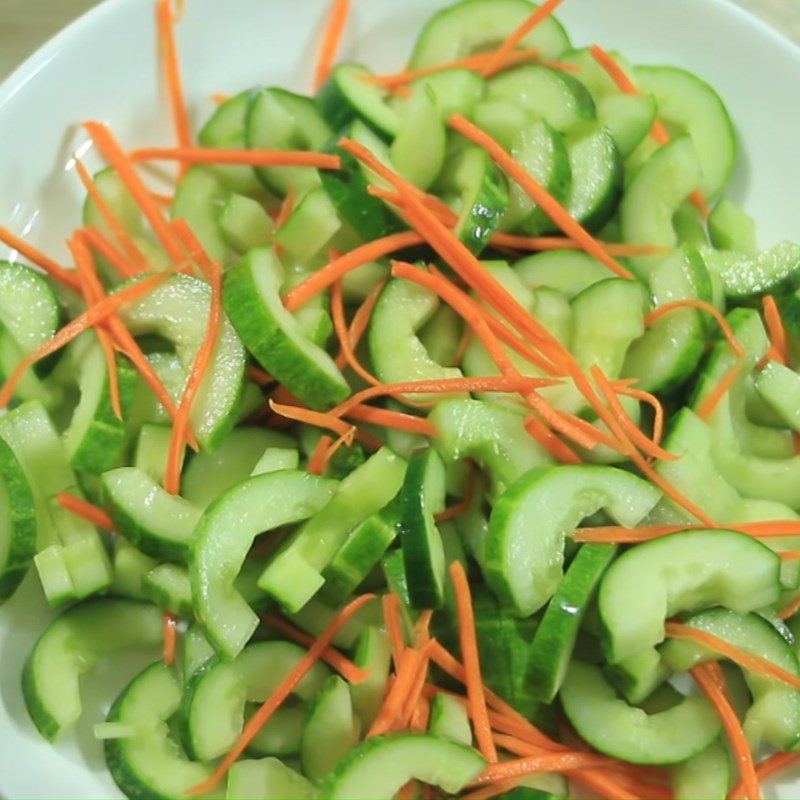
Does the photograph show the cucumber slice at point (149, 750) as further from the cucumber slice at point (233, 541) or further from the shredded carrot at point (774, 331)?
the shredded carrot at point (774, 331)

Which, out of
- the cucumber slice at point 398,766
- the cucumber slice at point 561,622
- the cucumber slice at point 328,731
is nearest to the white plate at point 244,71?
the cucumber slice at point 328,731

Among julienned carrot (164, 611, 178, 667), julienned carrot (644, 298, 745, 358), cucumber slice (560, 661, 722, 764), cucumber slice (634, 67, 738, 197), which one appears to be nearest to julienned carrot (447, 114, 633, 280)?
julienned carrot (644, 298, 745, 358)

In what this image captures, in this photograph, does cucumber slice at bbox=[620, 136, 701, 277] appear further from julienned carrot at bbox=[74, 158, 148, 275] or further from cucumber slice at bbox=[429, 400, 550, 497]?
julienned carrot at bbox=[74, 158, 148, 275]

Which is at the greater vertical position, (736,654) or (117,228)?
(117,228)

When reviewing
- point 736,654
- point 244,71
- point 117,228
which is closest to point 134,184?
point 117,228

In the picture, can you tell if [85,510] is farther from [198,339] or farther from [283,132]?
[283,132]
